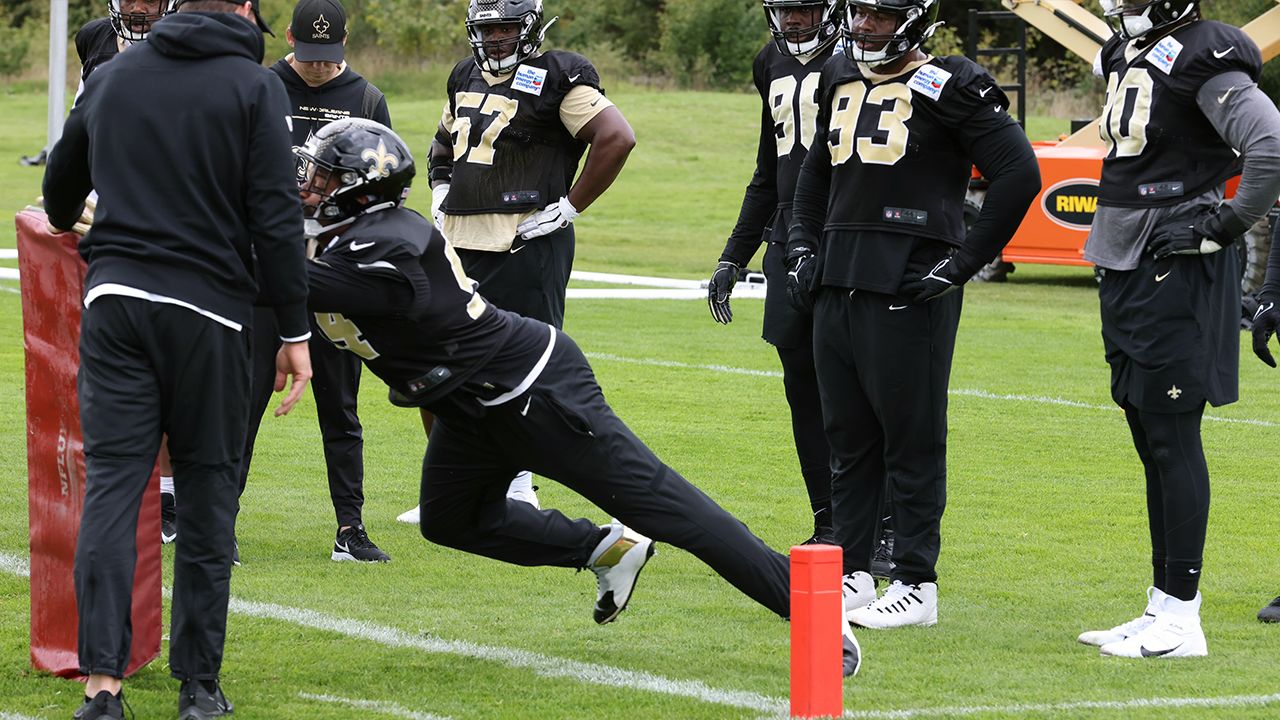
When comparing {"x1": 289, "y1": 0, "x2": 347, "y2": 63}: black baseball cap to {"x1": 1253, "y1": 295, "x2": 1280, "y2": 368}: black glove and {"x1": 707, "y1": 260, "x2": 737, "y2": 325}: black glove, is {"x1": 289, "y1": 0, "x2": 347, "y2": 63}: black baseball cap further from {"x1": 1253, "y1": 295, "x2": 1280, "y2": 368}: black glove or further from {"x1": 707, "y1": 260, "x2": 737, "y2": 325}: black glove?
{"x1": 1253, "y1": 295, "x2": 1280, "y2": 368}: black glove

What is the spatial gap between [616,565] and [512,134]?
2.47 metres

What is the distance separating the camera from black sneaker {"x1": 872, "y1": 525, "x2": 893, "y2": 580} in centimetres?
665

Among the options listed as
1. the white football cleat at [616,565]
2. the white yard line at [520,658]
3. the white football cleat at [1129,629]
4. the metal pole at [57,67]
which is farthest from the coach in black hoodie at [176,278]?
the metal pole at [57,67]

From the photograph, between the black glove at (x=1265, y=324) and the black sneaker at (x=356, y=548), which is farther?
the black sneaker at (x=356, y=548)

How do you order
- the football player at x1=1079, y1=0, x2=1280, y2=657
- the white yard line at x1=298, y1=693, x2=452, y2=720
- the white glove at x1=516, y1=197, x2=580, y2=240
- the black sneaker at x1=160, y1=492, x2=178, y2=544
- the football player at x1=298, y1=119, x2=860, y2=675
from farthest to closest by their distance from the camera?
the white glove at x1=516, y1=197, x2=580, y2=240 < the black sneaker at x1=160, y1=492, x2=178, y2=544 < the football player at x1=1079, y1=0, x2=1280, y2=657 < the football player at x1=298, y1=119, x2=860, y2=675 < the white yard line at x1=298, y1=693, x2=452, y2=720

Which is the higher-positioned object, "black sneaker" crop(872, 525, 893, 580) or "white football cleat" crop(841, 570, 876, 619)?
"white football cleat" crop(841, 570, 876, 619)

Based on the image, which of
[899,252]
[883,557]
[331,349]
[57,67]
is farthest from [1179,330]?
[57,67]

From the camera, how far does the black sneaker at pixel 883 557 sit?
6652 mm

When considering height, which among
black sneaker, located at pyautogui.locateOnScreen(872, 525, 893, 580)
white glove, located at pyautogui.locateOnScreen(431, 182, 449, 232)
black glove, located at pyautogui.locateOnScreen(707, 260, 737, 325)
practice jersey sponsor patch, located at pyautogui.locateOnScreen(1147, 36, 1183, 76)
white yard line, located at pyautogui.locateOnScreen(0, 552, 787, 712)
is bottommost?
black sneaker, located at pyautogui.locateOnScreen(872, 525, 893, 580)

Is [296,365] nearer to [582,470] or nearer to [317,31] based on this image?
[582,470]

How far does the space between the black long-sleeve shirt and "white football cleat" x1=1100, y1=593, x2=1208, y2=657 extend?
2.72m

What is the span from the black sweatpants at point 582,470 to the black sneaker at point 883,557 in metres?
1.35

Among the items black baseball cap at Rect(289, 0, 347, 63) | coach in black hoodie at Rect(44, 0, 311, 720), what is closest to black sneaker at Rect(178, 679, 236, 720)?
coach in black hoodie at Rect(44, 0, 311, 720)

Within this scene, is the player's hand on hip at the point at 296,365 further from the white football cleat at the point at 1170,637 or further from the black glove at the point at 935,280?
the white football cleat at the point at 1170,637
